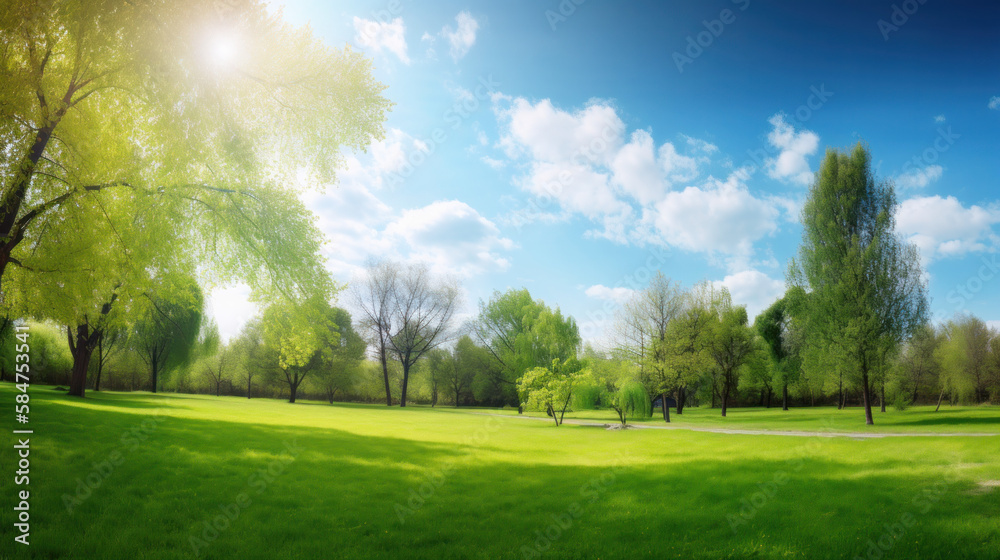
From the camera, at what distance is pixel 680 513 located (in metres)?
7.38

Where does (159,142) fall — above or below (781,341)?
above

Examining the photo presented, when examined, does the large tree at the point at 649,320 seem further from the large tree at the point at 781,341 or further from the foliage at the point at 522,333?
the large tree at the point at 781,341

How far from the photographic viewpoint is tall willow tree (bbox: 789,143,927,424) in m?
29.4

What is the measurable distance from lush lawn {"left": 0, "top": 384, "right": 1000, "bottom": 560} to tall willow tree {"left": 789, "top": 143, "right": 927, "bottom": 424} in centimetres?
1993

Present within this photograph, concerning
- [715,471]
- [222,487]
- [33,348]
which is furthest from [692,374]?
[33,348]

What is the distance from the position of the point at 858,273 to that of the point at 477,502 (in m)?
33.1

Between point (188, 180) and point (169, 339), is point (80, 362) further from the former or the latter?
point (188, 180)

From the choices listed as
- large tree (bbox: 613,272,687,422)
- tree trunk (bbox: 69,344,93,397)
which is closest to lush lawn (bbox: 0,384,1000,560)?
tree trunk (bbox: 69,344,93,397)

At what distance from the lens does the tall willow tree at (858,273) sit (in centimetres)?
2938

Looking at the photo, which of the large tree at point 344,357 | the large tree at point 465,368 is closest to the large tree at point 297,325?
the large tree at point 344,357

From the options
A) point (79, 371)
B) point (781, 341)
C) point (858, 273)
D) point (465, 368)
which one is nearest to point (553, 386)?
point (858, 273)

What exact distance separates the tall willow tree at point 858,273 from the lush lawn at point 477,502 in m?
19.9

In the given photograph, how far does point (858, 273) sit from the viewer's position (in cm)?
2961

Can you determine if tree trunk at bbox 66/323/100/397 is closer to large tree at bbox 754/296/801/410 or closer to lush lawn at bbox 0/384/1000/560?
lush lawn at bbox 0/384/1000/560
